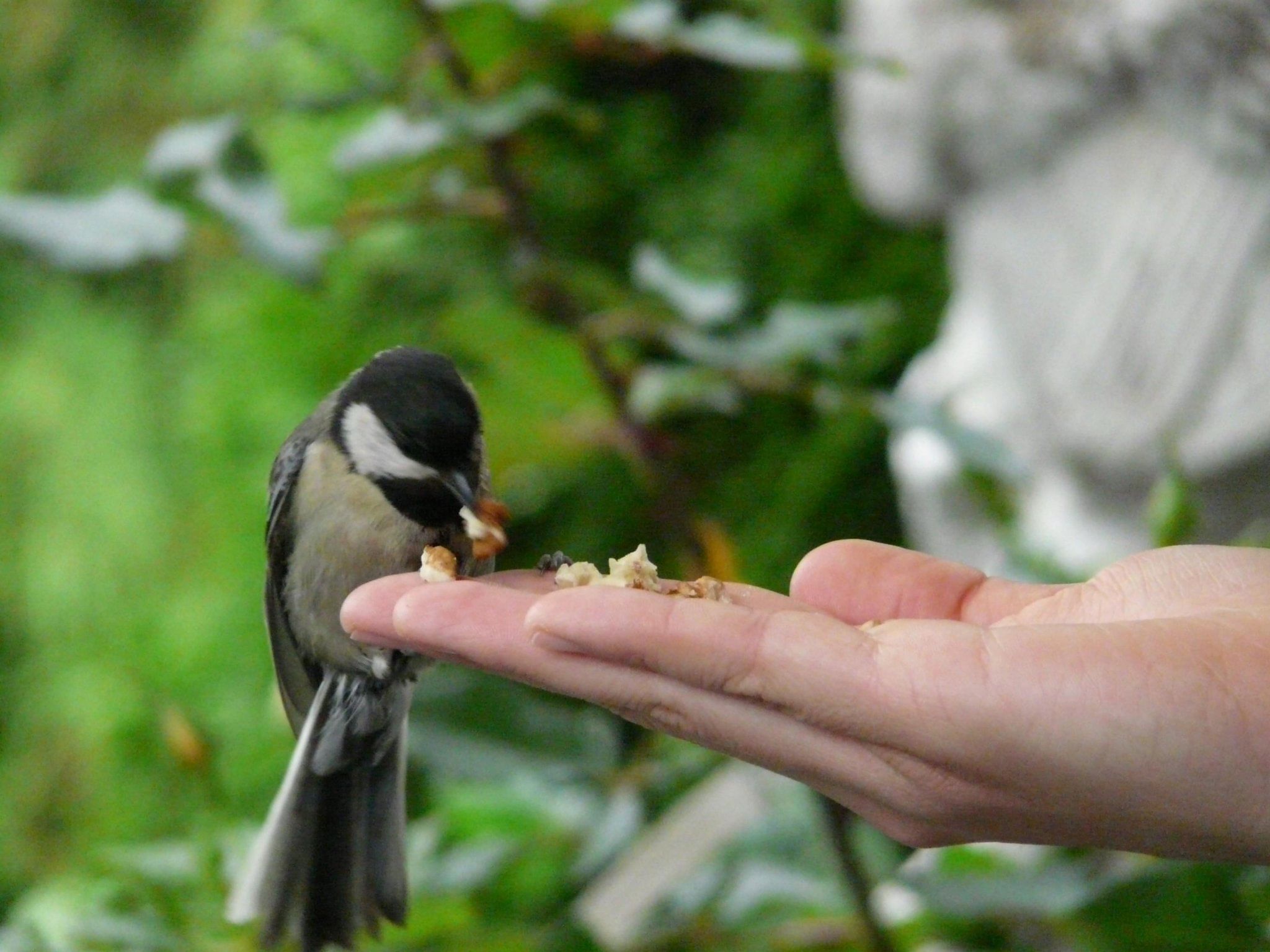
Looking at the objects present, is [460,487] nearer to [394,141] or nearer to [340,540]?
[340,540]

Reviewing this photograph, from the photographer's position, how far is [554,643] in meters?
0.58

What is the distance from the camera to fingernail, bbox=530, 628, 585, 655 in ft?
1.88

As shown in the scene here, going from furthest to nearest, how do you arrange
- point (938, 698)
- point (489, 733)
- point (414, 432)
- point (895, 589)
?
1. point (489, 733)
2. point (895, 589)
3. point (414, 432)
4. point (938, 698)

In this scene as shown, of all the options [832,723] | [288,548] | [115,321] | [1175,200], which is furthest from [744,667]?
[115,321]

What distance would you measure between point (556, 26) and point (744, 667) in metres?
0.61

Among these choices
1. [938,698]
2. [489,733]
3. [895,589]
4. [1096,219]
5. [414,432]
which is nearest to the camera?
[938,698]

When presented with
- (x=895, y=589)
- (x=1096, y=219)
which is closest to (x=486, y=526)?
(x=895, y=589)

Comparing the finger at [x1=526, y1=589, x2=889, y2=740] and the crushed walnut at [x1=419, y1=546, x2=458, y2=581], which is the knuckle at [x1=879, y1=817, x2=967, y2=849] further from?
the crushed walnut at [x1=419, y1=546, x2=458, y2=581]

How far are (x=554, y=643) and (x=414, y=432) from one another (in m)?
0.18

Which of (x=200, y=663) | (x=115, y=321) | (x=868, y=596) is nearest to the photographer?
(x=868, y=596)

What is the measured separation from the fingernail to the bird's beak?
0.49 feet

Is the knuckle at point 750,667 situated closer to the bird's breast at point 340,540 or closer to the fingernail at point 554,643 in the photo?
the fingernail at point 554,643

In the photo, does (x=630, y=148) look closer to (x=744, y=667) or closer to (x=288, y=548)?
(x=288, y=548)

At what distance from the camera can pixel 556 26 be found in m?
1.00
